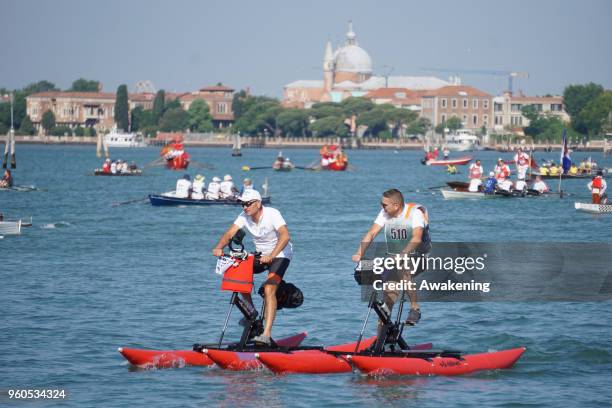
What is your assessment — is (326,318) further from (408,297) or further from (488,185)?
(488,185)

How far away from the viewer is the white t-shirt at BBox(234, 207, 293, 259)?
57.0 ft

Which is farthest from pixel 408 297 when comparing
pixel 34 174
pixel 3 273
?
pixel 34 174

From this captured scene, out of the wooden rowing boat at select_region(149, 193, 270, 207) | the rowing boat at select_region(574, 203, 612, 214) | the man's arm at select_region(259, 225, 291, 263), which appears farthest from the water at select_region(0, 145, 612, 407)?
the wooden rowing boat at select_region(149, 193, 270, 207)

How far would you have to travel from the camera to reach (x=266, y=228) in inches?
685

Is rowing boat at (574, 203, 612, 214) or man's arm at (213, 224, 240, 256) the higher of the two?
man's arm at (213, 224, 240, 256)

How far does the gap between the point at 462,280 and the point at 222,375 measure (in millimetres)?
3385

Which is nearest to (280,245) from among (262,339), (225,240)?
(225,240)

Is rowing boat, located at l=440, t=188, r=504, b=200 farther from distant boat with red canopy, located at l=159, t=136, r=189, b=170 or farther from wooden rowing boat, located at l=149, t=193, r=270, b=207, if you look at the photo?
distant boat with red canopy, located at l=159, t=136, r=189, b=170

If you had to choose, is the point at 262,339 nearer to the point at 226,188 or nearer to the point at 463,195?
the point at 226,188

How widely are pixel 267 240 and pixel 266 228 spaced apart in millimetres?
189

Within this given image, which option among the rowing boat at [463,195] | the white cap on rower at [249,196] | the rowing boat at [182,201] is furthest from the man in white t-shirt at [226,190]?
the white cap on rower at [249,196]

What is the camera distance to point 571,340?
20.4 m

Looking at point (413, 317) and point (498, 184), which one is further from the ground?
point (413, 317)

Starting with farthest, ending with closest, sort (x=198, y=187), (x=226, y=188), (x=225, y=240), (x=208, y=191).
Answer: (x=198, y=187)
(x=208, y=191)
(x=226, y=188)
(x=225, y=240)
